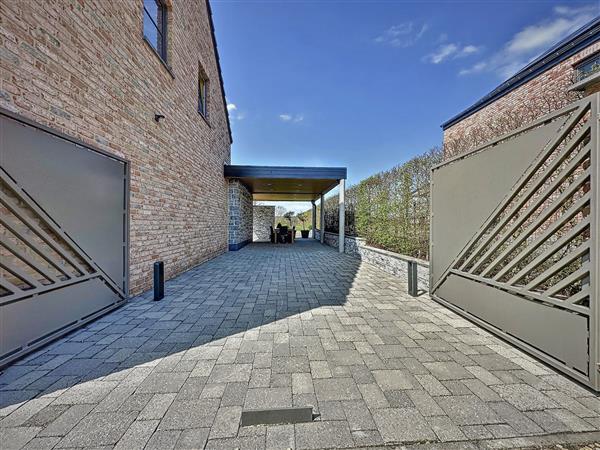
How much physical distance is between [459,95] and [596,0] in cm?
415

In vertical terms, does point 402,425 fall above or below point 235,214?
below

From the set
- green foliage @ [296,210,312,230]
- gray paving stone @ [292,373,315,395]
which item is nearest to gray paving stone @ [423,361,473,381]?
gray paving stone @ [292,373,315,395]

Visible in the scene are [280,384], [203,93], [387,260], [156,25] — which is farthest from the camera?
[203,93]

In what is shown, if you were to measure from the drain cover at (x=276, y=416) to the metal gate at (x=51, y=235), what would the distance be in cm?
231

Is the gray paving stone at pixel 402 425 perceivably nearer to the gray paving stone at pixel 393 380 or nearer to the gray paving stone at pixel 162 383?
the gray paving stone at pixel 393 380

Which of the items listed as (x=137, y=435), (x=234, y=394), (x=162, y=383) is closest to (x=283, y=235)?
(x=162, y=383)

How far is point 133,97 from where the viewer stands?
13.2 ft

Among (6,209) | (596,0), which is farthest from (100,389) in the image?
(596,0)

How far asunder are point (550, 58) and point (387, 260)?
6383 mm

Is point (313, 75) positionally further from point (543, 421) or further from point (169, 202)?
point (543, 421)

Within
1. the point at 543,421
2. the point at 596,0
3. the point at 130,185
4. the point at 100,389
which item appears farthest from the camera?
the point at 596,0

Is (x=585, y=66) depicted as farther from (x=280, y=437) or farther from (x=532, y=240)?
(x=280, y=437)

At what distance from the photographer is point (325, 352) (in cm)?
243

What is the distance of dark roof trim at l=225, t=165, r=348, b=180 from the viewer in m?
9.77
